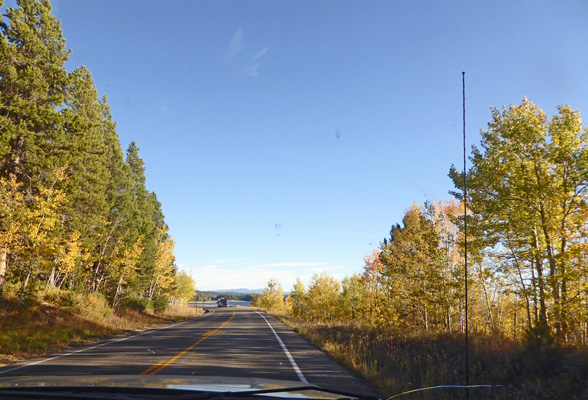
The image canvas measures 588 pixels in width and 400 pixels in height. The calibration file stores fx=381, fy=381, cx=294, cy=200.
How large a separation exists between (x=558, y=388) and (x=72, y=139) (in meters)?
24.6

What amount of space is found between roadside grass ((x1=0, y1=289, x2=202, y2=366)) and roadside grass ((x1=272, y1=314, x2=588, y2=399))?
10985 millimetres

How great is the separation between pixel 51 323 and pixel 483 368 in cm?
1939

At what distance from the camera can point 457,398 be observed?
23.3ft

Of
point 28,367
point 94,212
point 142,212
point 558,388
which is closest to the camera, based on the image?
point 558,388

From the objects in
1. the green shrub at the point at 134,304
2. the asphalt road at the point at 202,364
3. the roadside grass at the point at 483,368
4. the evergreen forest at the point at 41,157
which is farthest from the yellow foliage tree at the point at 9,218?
the green shrub at the point at 134,304

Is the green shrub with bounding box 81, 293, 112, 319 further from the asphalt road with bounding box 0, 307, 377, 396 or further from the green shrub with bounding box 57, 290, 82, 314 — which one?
the asphalt road with bounding box 0, 307, 377, 396

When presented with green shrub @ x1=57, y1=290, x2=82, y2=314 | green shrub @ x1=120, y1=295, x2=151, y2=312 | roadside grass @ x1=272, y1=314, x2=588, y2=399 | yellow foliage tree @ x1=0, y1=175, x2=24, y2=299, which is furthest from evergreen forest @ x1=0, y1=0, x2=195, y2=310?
roadside grass @ x1=272, y1=314, x2=588, y2=399

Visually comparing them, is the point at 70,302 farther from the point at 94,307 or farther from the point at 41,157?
the point at 41,157

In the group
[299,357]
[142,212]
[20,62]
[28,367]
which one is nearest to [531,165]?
[299,357]

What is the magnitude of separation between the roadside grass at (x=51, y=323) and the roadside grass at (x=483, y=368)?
36.0 feet

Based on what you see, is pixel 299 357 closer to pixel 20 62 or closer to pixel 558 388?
pixel 558 388

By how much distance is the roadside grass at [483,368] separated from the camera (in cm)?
668

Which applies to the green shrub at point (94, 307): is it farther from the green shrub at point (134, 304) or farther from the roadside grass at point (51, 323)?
the green shrub at point (134, 304)

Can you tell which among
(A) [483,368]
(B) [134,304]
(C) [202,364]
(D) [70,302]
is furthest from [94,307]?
(A) [483,368]
